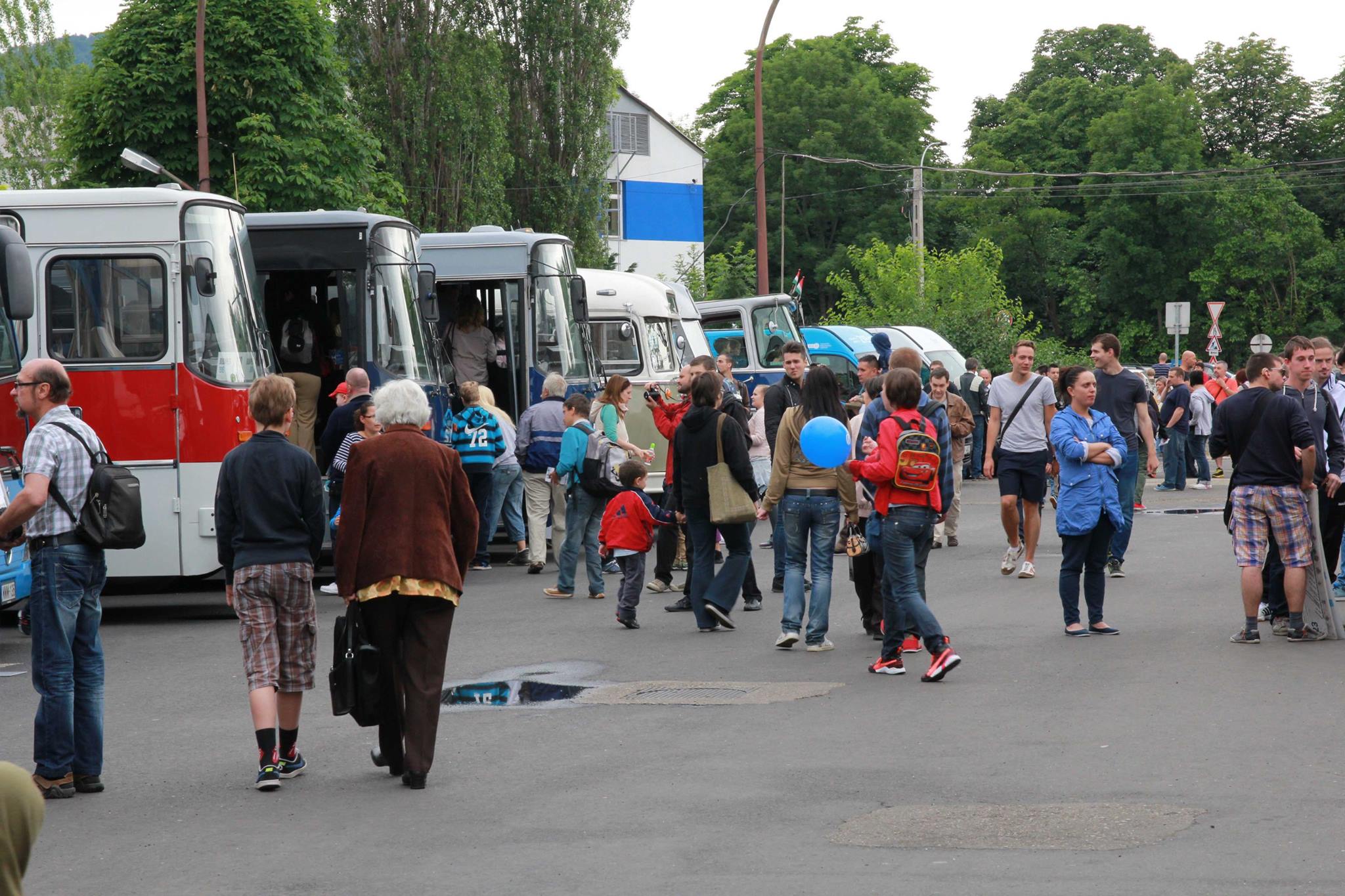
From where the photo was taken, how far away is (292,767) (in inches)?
296

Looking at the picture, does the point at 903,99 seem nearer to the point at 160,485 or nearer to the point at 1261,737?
the point at 160,485

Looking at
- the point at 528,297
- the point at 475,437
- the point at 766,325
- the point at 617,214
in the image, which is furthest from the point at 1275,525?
the point at 617,214

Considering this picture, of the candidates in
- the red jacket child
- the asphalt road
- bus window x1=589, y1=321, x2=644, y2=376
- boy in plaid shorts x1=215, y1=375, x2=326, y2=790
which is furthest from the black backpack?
bus window x1=589, y1=321, x2=644, y2=376

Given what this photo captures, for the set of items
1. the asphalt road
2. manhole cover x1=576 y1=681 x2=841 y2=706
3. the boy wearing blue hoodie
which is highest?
the boy wearing blue hoodie

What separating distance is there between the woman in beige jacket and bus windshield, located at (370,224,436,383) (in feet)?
21.7

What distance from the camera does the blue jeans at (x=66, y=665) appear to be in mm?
7262

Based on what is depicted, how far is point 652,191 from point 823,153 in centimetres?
704

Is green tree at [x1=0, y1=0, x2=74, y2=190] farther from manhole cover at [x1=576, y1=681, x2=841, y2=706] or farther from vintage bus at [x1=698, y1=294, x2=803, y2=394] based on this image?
manhole cover at [x1=576, y1=681, x2=841, y2=706]

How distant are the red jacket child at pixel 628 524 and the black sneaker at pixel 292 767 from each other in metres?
5.03

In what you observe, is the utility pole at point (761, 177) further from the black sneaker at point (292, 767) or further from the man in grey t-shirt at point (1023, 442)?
the black sneaker at point (292, 767)

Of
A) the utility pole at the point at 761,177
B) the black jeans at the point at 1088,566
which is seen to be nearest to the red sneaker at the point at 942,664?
the black jeans at the point at 1088,566

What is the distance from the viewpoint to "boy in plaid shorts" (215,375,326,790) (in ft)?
24.3

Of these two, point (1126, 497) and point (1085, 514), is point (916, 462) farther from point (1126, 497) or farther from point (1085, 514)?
point (1126, 497)

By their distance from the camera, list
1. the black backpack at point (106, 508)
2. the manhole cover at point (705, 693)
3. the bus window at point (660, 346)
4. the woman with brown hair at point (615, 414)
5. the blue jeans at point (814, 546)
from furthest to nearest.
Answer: the bus window at point (660, 346) < the woman with brown hair at point (615, 414) < the blue jeans at point (814, 546) < the manhole cover at point (705, 693) < the black backpack at point (106, 508)
